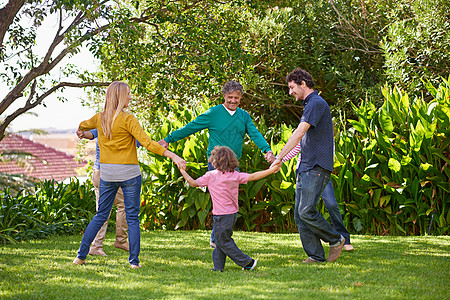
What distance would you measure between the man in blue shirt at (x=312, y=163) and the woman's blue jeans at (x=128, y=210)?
1350mm

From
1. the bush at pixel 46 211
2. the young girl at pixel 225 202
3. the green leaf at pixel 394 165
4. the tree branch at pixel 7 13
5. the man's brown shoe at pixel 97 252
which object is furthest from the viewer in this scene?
the tree branch at pixel 7 13

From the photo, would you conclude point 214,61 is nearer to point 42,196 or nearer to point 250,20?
point 42,196

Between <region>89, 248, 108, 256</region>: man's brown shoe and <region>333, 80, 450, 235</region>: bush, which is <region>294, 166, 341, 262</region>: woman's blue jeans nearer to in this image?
<region>89, 248, 108, 256</region>: man's brown shoe

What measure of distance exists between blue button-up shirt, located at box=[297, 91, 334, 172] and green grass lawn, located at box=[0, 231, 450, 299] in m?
0.95

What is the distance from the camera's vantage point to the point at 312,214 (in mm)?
4414

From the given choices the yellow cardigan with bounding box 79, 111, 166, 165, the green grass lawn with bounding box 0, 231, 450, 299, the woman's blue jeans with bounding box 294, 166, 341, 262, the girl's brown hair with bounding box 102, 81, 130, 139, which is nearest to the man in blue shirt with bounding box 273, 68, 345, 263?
the woman's blue jeans with bounding box 294, 166, 341, 262

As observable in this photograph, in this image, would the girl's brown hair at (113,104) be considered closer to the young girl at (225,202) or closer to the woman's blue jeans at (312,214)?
the young girl at (225,202)

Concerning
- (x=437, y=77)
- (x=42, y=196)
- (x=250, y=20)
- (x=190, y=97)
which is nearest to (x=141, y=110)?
(x=190, y=97)

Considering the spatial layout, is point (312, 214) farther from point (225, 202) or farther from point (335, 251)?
point (225, 202)

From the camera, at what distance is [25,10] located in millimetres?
9664

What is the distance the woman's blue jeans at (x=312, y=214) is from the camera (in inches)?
174

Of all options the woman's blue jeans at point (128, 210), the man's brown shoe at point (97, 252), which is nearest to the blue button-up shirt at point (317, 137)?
the woman's blue jeans at point (128, 210)

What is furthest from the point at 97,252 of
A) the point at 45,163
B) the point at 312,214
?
the point at 45,163

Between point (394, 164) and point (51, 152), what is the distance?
2597 cm
